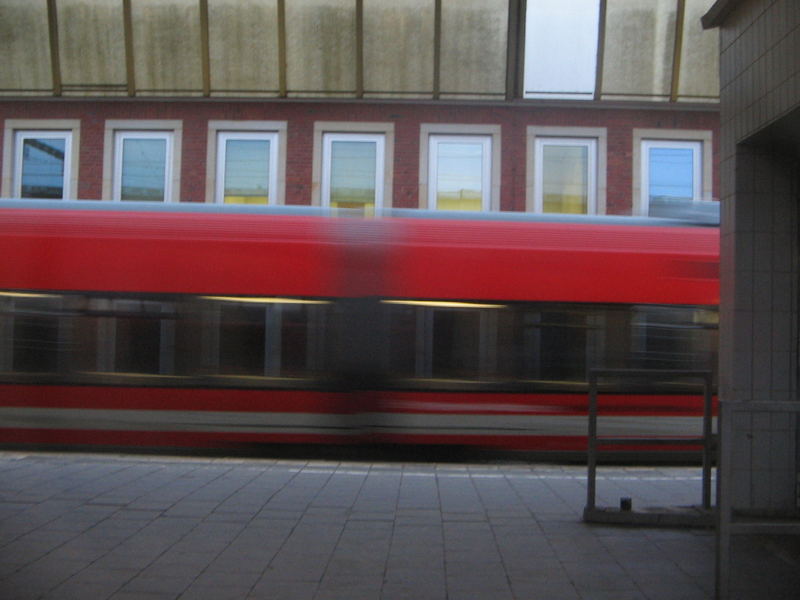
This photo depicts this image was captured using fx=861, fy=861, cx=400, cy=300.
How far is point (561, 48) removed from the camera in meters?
16.3

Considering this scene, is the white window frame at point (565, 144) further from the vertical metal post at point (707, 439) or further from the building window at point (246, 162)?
the vertical metal post at point (707, 439)

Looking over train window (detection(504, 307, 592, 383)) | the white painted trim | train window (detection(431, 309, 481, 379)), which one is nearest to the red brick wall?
the white painted trim

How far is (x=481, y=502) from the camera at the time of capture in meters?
7.86

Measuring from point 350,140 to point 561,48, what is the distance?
172 inches

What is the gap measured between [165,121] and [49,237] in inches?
322

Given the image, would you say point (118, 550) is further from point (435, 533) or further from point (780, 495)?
point (780, 495)

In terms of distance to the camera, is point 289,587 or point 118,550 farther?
point 118,550

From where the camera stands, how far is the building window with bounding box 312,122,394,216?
53.7ft

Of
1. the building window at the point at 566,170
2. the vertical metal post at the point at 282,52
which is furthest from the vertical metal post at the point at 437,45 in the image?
the vertical metal post at the point at 282,52

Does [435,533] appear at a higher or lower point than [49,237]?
lower

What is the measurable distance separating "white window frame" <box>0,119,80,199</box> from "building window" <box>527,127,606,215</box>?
8782 mm

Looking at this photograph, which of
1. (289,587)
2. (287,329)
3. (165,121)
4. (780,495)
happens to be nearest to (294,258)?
(287,329)

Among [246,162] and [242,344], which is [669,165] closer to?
[246,162]

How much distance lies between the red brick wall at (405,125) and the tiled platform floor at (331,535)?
25.5 feet
